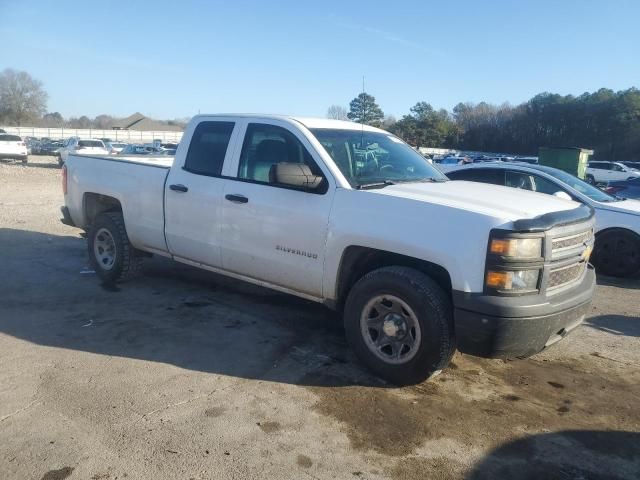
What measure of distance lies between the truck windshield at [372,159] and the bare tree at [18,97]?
337 ft

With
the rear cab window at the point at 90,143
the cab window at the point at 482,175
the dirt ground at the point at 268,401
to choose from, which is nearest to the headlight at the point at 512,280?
the dirt ground at the point at 268,401

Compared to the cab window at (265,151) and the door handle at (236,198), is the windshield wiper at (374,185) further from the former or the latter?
the door handle at (236,198)

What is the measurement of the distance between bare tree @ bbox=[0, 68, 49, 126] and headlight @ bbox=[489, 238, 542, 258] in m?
105

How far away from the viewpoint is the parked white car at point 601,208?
7965 mm

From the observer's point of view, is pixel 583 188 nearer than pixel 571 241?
No

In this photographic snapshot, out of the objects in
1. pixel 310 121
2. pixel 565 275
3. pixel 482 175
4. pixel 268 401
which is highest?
pixel 310 121

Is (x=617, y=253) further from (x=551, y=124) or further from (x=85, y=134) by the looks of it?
(x=85, y=134)

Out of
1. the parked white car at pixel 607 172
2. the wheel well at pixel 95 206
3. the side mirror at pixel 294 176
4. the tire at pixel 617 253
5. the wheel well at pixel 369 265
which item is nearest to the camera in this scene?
the wheel well at pixel 369 265

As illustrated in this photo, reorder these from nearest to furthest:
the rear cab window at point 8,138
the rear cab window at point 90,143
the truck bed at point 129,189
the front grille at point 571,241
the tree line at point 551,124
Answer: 1. the front grille at point 571,241
2. the truck bed at point 129,189
3. the rear cab window at point 8,138
4. the rear cab window at point 90,143
5. the tree line at point 551,124

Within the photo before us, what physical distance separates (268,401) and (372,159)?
7.59 feet

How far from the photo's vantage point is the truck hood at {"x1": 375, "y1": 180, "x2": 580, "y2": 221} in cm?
382

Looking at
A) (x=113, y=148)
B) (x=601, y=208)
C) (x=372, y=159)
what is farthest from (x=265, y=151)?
(x=113, y=148)

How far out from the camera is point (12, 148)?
94.3ft

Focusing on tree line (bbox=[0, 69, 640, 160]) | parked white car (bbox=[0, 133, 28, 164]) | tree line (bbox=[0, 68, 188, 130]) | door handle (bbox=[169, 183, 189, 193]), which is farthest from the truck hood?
tree line (bbox=[0, 68, 188, 130])
